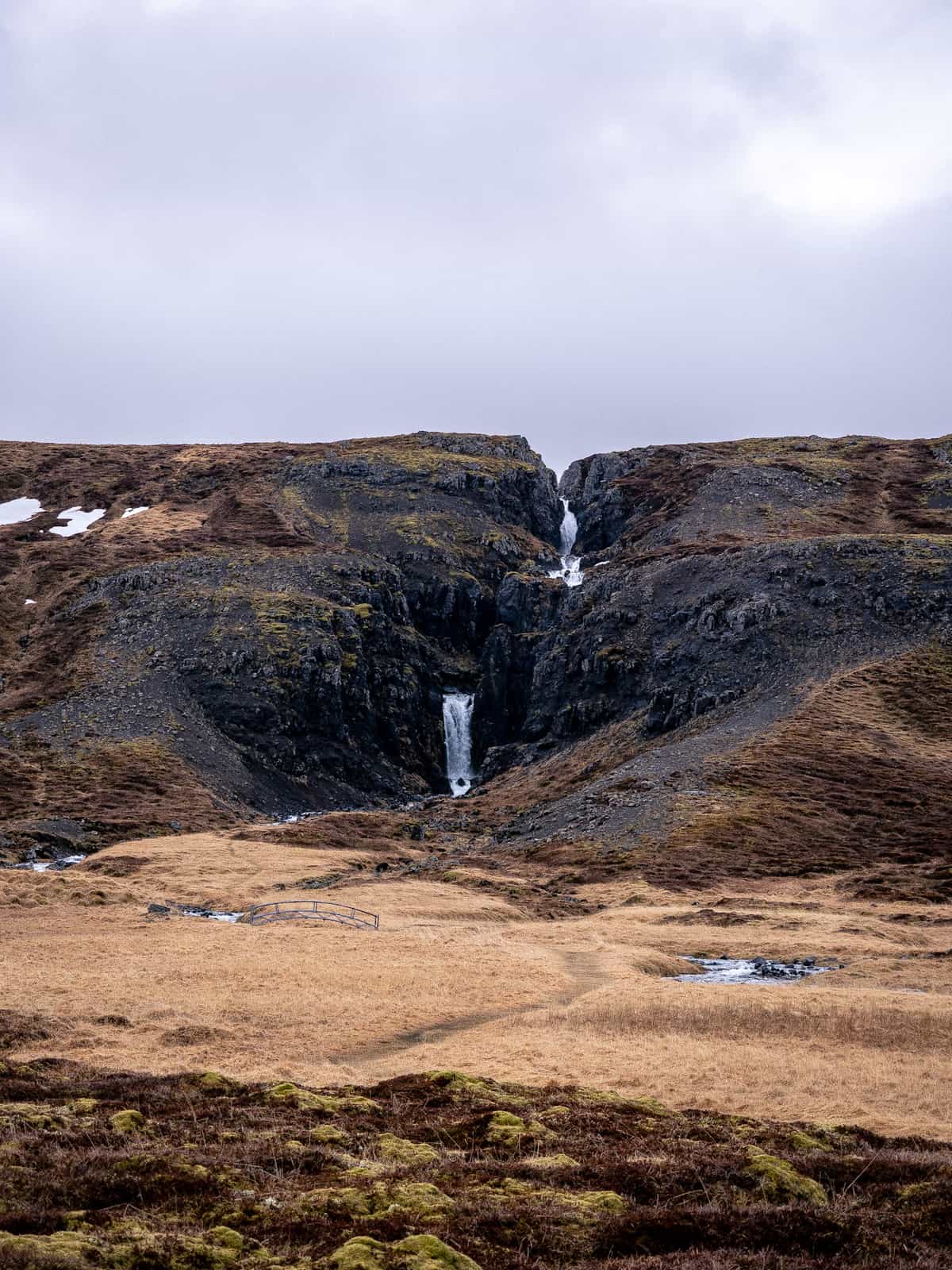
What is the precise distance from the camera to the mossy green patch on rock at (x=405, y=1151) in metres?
16.4

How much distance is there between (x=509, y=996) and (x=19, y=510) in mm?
144744

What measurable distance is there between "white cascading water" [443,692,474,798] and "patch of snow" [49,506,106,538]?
6233cm

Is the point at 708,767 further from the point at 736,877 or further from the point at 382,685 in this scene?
the point at 382,685

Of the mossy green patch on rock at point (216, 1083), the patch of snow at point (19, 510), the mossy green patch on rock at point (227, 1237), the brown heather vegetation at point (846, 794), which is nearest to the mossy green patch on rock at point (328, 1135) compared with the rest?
the mossy green patch on rock at point (216, 1083)

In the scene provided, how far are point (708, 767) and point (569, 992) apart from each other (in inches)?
1897

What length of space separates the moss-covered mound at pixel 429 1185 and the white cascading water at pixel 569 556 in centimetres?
12217

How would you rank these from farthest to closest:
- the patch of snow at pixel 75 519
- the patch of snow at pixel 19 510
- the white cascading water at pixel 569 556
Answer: the patch of snow at pixel 19 510 → the patch of snow at pixel 75 519 → the white cascading water at pixel 569 556

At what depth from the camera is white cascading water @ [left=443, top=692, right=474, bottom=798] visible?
122438 mm

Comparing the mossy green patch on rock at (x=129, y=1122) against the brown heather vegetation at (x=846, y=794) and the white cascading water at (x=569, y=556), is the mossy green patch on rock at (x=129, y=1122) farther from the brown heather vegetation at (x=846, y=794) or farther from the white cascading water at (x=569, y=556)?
the white cascading water at (x=569, y=556)

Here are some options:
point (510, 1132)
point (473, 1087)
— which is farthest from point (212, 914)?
point (510, 1132)

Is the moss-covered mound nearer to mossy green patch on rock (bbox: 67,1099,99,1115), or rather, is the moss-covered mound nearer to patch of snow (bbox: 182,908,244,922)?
mossy green patch on rock (bbox: 67,1099,99,1115)

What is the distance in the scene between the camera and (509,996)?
119ft

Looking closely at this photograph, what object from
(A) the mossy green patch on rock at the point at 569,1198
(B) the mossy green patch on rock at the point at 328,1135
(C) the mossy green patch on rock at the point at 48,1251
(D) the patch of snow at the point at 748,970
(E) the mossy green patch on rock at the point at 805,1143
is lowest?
(D) the patch of snow at the point at 748,970

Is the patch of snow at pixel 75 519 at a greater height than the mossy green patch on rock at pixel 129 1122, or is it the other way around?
the patch of snow at pixel 75 519
